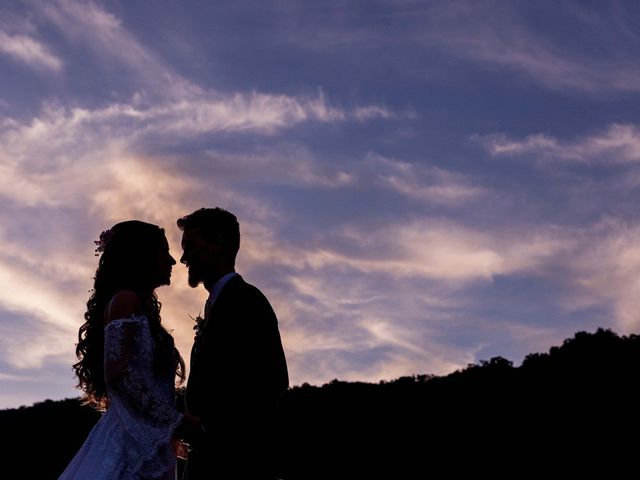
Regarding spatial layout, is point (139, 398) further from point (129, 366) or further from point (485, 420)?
point (485, 420)

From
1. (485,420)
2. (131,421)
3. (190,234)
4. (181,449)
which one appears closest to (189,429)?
(131,421)

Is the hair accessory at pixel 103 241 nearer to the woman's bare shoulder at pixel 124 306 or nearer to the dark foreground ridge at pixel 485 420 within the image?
the woman's bare shoulder at pixel 124 306

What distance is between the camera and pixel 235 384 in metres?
7.00

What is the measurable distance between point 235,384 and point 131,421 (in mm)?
891

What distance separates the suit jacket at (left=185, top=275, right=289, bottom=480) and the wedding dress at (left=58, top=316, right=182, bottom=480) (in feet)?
0.86

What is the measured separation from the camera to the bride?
6832mm

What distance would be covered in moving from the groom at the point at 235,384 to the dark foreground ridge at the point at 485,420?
10.5 meters

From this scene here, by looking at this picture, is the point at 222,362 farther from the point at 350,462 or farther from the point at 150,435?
→ the point at 350,462

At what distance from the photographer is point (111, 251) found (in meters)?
7.29

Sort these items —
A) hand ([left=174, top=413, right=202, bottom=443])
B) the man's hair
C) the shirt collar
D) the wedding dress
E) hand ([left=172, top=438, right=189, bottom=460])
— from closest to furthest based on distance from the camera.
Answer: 1. the wedding dress
2. hand ([left=174, top=413, right=202, bottom=443])
3. hand ([left=172, top=438, right=189, bottom=460])
4. the shirt collar
5. the man's hair

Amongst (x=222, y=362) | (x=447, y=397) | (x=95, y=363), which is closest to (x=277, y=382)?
(x=222, y=362)

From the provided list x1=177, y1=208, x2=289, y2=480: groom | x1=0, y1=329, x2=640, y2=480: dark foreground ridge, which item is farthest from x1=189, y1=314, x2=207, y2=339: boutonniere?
x1=0, y1=329, x2=640, y2=480: dark foreground ridge

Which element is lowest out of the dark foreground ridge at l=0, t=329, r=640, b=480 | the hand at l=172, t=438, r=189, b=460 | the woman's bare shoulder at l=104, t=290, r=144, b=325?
the hand at l=172, t=438, r=189, b=460

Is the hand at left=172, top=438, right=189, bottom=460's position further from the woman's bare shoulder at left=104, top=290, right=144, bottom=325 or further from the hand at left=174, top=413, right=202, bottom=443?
the woman's bare shoulder at left=104, top=290, right=144, bottom=325
